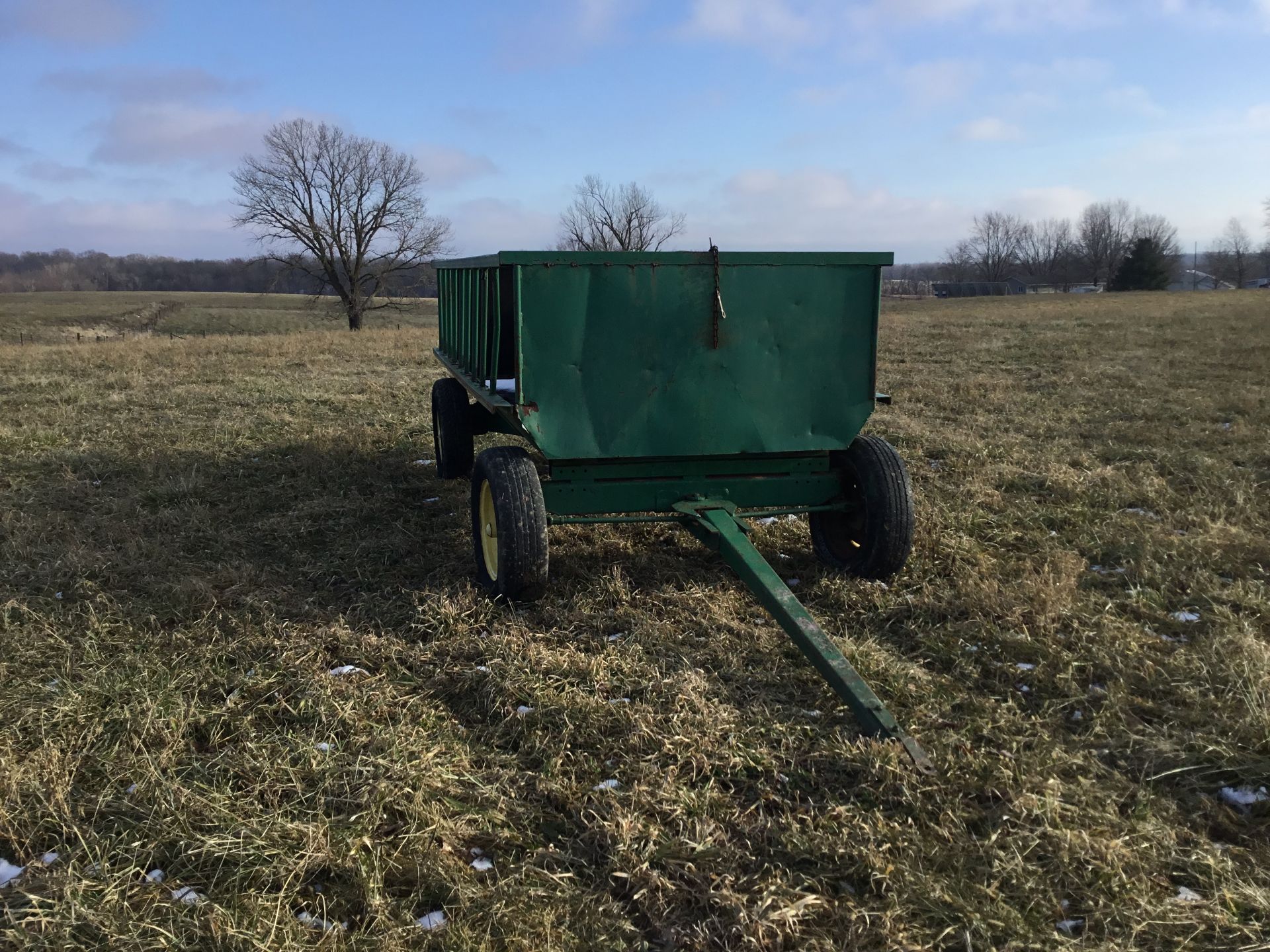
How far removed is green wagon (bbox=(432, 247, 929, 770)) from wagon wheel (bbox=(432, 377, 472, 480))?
2188 millimetres

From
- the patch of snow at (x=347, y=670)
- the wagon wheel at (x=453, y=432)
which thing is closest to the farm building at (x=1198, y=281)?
the wagon wheel at (x=453, y=432)

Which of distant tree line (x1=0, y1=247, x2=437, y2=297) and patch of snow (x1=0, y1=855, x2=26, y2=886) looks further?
distant tree line (x1=0, y1=247, x2=437, y2=297)

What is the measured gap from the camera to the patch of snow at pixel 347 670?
3797mm

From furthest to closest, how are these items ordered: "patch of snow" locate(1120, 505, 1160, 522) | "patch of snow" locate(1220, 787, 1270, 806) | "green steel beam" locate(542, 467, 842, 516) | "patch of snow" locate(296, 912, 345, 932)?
1. "patch of snow" locate(1120, 505, 1160, 522)
2. "green steel beam" locate(542, 467, 842, 516)
3. "patch of snow" locate(1220, 787, 1270, 806)
4. "patch of snow" locate(296, 912, 345, 932)

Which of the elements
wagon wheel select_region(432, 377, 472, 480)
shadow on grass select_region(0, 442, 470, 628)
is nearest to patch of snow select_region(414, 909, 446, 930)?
shadow on grass select_region(0, 442, 470, 628)

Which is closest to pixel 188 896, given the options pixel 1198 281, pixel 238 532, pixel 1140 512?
pixel 238 532

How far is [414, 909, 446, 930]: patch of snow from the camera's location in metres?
2.36

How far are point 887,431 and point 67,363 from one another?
1351 centimetres

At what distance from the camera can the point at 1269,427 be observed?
28.8ft

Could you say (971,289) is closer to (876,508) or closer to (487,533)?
(876,508)

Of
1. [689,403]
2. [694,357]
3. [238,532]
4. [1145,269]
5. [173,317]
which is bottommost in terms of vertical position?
[238,532]

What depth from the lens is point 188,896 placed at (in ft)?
8.03

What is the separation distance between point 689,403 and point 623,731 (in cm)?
186

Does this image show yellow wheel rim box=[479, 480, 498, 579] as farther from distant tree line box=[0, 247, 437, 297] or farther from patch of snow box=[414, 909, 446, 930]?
distant tree line box=[0, 247, 437, 297]
